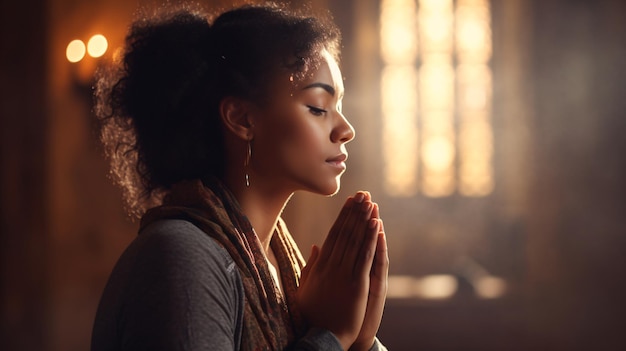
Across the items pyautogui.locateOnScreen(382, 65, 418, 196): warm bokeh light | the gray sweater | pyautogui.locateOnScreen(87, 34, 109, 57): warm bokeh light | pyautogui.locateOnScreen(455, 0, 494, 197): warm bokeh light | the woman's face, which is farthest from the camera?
pyautogui.locateOnScreen(382, 65, 418, 196): warm bokeh light

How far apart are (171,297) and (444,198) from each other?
19.8 feet

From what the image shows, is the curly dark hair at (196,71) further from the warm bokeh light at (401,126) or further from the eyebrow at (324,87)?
the warm bokeh light at (401,126)

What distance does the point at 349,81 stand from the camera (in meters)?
6.02

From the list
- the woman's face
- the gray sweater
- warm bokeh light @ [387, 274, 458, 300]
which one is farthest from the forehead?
warm bokeh light @ [387, 274, 458, 300]

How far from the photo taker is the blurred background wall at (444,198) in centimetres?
407

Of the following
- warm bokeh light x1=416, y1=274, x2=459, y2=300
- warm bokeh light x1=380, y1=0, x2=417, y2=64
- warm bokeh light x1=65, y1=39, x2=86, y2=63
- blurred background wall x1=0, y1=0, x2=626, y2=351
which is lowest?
warm bokeh light x1=416, y1=274, x2=459, y2=300

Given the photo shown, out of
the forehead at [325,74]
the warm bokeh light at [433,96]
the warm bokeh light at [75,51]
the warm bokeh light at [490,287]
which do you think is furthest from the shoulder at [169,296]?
the warm bokeh light at [433,96]

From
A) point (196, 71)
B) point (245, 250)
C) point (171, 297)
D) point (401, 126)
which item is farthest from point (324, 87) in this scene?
point (401, 126)

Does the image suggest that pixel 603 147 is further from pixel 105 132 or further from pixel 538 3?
pixel 105 132

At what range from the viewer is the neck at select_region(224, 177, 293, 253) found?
1.36m

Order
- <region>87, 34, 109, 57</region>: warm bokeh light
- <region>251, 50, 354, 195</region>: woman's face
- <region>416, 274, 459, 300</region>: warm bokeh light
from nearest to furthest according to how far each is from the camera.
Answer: <region>251, 50, 354, 195</region>: woman's face, <region>87, 34, 109, 57</region>: warm bokeh light, <region>416, 274, 459, 300</region>: warm bokeh light

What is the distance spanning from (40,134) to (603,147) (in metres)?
4.24

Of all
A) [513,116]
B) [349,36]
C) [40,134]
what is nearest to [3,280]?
[40,134]

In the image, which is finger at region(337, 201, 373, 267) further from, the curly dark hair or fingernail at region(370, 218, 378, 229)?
the curly dark hair
